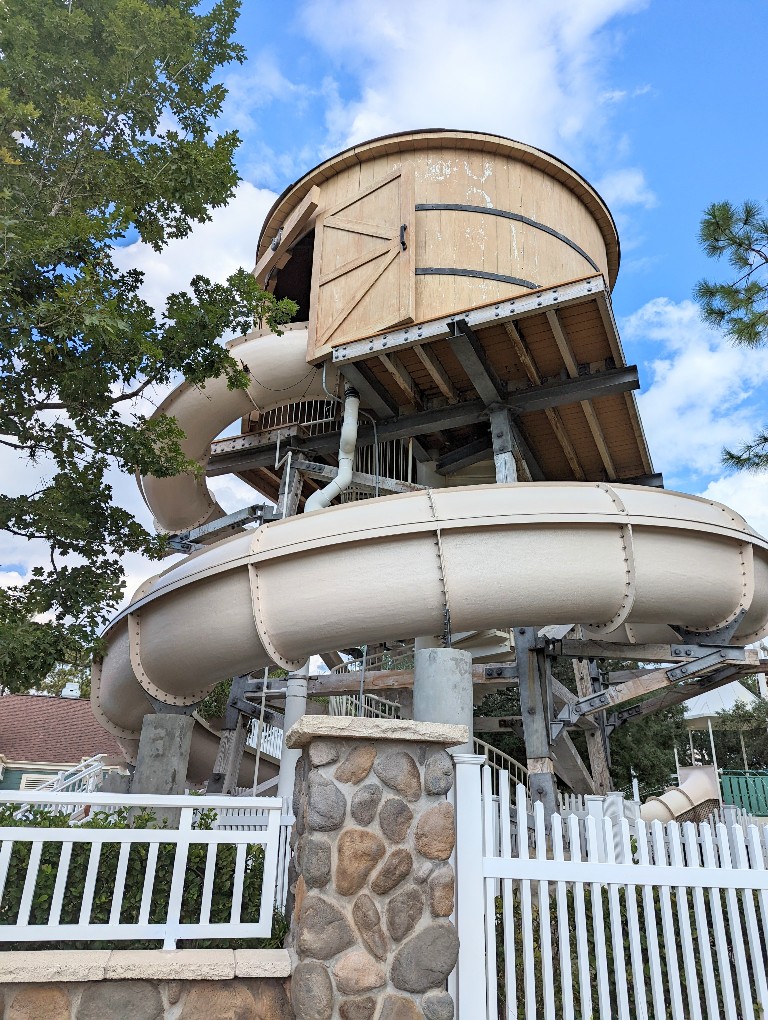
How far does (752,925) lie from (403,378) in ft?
25.3

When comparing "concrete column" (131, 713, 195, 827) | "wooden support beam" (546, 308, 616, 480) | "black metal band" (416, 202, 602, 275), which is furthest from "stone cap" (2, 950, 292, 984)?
"black metal band" (416, 202, 602, 275)

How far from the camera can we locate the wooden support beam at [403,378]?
32.2 feet

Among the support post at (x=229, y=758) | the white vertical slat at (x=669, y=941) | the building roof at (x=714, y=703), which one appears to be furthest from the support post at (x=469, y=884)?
the building roof at (x=714, y=703)

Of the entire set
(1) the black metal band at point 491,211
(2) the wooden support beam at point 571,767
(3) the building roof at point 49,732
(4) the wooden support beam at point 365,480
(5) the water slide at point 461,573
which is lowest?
(2) the wooden support beam at point 571,767

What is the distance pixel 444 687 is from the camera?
6504 millimetres

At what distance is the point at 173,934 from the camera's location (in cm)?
367

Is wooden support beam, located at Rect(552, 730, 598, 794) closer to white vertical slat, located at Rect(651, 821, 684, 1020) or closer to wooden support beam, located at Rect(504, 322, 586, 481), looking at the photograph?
wooden support beam, located at Rect(504, 322, 586, 481)

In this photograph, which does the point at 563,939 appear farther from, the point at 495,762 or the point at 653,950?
the point at 495,762

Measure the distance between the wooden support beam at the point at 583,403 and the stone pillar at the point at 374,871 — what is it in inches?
254

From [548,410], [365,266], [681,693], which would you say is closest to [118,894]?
[548,410]

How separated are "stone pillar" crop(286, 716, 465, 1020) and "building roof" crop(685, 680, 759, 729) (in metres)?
28.5

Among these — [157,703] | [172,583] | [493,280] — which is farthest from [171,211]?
[157,703]

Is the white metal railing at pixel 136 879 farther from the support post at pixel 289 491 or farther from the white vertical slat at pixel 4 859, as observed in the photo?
the support post at pixel 289 491

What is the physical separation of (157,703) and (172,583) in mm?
1474
